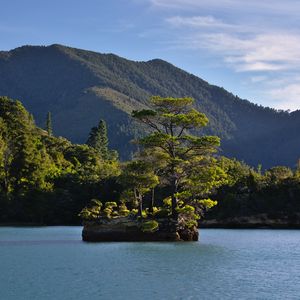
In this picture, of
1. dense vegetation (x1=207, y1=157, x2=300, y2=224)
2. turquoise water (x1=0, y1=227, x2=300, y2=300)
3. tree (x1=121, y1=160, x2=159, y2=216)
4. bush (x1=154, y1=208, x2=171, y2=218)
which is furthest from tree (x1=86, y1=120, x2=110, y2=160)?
turquoise water (x1=0, y1=227, x2=300, y2=300)

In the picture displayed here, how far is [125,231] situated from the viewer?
55500mm

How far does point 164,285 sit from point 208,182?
28442 mm

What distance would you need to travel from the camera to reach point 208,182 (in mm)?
55906

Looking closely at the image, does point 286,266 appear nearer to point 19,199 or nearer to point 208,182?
point 208,182

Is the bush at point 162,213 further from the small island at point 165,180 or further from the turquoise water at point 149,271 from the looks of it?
the turquoise water at point 149,271

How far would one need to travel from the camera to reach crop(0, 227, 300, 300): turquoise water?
26.4 metres

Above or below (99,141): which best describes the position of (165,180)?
below

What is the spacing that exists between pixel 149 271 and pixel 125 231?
2264cm

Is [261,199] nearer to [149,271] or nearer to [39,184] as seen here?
[39,184]

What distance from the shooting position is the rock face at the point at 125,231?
55344mm

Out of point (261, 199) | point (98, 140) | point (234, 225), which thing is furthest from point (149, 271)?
point (98, 140)

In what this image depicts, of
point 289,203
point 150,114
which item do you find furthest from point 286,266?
point 289,203

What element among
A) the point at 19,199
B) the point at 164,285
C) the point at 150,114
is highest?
the point at 150,114

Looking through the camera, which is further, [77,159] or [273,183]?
[77,159]
